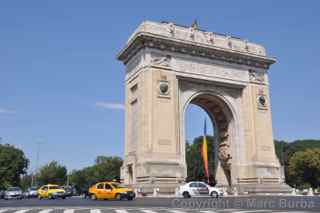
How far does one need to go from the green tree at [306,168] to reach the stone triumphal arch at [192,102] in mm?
30366

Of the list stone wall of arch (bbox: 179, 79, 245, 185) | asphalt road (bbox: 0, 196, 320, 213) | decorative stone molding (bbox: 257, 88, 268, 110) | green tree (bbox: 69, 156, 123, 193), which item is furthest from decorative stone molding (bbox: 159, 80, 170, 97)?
green tree (bbox: 69, 156, 123, 193)

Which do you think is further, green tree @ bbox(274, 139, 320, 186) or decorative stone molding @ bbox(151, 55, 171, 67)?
green tree @ bbox(274, 139, 320, 186)

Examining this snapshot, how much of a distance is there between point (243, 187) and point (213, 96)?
32.5 feet

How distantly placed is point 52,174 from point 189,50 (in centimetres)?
8944

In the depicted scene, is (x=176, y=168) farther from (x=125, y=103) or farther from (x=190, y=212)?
(x=190, y=212)

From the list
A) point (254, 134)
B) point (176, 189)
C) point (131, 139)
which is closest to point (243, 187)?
point (254, 134)

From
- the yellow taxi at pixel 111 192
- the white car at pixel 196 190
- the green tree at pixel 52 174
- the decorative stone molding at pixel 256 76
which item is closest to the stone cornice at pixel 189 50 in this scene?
the decorative stone molding at pixel 256 76

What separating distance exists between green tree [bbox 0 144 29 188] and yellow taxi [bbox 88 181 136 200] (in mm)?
47951

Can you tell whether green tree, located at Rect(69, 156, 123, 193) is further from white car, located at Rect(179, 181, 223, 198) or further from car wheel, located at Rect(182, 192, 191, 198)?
car wheel, located at Rect(182, 192, 191, 198)

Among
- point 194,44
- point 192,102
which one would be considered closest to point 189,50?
point 194,44

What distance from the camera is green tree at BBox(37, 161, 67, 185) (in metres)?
116

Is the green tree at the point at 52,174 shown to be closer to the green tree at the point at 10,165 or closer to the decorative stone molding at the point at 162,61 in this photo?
the green tree at the point at 10,165

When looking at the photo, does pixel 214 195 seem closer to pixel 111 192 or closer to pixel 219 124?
pixel 111 192

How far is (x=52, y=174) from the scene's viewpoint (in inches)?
4574
